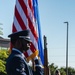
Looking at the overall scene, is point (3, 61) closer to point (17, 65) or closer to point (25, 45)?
point (25, 45)

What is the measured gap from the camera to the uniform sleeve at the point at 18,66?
176 inches

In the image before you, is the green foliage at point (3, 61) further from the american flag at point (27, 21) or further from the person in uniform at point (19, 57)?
the person in uniform at point (19, 57)

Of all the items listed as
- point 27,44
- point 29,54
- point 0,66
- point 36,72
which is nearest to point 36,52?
point 29,54

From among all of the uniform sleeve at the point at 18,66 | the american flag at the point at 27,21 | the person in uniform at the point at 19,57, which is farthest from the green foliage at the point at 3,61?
the uniform sleeve at the point at 18,66

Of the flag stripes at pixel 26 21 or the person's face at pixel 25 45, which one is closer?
the person's face at pixel 25 45

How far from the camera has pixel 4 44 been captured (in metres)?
85.3

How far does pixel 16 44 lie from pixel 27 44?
0.14 metres

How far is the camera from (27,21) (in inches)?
321

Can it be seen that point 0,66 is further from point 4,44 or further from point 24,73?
point 4,44

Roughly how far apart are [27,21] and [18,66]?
3701 mm

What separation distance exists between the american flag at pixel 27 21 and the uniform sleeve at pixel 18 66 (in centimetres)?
324

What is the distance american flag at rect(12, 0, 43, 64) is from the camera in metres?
8.05

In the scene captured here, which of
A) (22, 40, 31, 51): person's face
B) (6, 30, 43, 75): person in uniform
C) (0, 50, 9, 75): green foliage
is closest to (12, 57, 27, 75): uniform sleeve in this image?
(6, 30, 43, 75): person in uniform

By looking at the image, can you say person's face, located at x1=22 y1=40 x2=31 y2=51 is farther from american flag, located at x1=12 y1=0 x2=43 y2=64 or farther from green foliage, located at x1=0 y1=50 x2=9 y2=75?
green foliage, located at x1=0 y1=50 x2=9 y2=75
